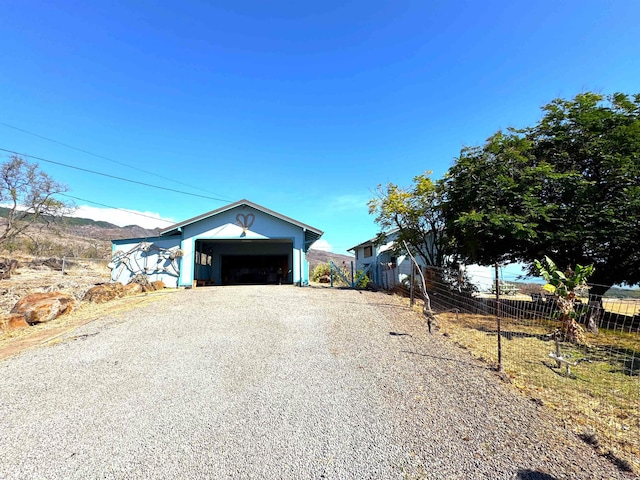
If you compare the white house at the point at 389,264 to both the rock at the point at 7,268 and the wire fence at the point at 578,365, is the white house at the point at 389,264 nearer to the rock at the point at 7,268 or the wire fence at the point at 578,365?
the wire fence at the point at 578,365

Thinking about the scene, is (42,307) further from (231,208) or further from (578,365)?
(578,365)

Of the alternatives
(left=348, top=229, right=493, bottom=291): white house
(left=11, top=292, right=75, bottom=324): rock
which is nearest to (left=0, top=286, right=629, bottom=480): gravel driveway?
(left=11, top=292, right=75, bottom=324): rock

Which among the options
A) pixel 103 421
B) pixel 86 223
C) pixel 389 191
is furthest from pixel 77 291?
pixel 86 223

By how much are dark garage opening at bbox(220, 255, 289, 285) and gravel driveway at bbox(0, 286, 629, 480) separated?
17298 mm

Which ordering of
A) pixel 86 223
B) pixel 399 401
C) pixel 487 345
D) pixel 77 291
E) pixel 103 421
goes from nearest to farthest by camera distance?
pixel 103 421
pixel 399 401
pixel 487 345
pixel 77 291
pixel 86 223

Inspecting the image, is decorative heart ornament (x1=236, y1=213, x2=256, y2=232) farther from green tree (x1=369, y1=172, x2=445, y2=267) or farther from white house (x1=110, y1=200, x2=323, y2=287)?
green tree (x1=369, y1=172, x2=445, y2=267)

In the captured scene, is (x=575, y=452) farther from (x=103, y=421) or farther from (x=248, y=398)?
(x=103, y=421)

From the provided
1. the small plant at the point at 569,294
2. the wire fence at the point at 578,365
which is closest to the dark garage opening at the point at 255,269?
the wire fence at the point at 578,365

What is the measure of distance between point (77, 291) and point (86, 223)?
71.1m

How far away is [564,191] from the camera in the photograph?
440 inches

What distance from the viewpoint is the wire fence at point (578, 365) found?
3.56 m

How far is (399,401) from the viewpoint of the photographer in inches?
158

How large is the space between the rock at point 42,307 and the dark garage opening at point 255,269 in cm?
1376

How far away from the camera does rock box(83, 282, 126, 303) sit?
11977 millimetres
